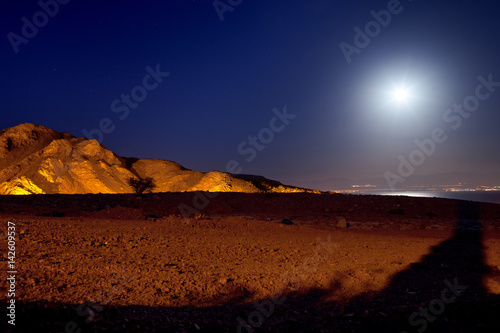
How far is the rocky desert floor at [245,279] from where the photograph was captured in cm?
298

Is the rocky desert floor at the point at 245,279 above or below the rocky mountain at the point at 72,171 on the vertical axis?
below

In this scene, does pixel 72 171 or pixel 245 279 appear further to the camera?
pixel 72 171

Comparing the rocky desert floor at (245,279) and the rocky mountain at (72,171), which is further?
the rocky mountain at (72,171)

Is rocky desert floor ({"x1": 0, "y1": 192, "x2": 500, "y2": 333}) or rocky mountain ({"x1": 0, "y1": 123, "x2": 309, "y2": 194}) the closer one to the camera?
rocky desert floor ({"x1": 0, "y1": 192, "x2": 500, "y2": 333})

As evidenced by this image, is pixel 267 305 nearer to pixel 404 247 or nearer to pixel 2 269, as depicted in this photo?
pixel 2 269

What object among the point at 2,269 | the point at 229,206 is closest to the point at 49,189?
the point at 229,206

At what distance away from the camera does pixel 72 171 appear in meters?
50.3

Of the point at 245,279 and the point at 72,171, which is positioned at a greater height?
the point at 72,171

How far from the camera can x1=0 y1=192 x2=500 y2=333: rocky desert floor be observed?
2.98m

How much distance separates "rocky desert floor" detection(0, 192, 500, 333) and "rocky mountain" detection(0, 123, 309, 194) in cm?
3574

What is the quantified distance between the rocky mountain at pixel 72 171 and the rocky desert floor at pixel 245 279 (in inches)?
1407

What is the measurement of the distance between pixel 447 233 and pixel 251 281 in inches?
373

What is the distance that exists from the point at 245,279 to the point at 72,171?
5311 cm

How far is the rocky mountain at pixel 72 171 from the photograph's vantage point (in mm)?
46562
